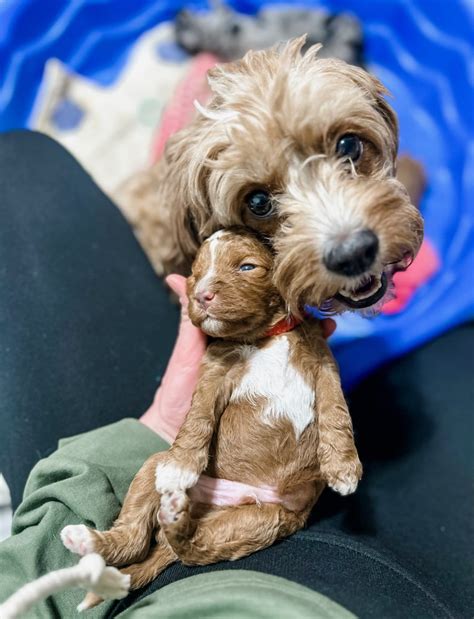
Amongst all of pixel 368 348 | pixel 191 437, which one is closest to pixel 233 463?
pixel 191 437

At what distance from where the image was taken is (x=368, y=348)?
285cm

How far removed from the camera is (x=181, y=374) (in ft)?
6.58

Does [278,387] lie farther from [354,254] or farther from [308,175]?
[308,175]

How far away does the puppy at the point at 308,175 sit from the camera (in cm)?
154

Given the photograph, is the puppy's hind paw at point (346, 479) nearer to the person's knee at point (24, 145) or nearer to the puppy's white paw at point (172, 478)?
the puppy's white paw at point (172, 478)

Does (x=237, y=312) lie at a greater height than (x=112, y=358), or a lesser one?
greater

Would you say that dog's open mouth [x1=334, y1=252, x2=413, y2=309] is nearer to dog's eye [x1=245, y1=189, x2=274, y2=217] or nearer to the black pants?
dog's eye [x1=245, y1=189, x2=274, y2=217]

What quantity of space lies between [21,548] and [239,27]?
3.45 metres

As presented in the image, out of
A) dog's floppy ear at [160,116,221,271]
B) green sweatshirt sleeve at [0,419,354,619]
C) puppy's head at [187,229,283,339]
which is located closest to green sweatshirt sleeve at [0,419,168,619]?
green sweatshirt sleeve at [0,419,354,619]

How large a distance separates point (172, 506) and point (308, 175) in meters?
0.94

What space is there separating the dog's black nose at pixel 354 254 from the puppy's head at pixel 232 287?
0.21 m

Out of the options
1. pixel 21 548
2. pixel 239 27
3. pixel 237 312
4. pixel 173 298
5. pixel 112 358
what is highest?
pixel 239 27

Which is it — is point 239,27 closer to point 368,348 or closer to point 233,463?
point 368,348

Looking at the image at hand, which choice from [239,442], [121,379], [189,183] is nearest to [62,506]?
[239,442]
